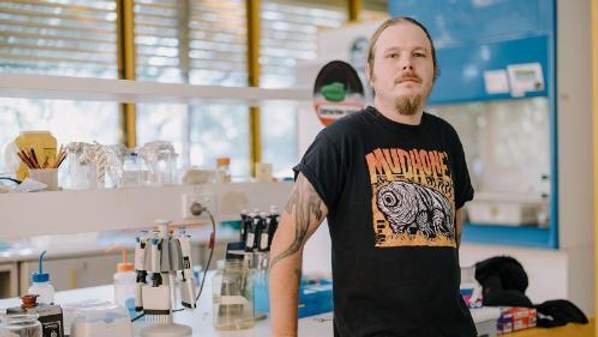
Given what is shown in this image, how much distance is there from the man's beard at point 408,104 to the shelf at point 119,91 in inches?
38.0

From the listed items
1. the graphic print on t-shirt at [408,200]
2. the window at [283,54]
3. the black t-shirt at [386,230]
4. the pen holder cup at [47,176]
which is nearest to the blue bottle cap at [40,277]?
the pen holder cup at [47,176]

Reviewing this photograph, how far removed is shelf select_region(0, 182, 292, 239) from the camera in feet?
6.96

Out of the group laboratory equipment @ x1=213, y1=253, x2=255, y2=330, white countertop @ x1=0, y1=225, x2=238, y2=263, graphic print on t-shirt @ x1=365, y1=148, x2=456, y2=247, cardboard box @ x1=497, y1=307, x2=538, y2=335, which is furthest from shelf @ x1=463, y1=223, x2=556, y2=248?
graphic print on t-shirt @ x1=365, y1=148, x2=456, y2=247

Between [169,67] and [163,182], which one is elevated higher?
[169,67]

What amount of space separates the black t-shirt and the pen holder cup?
905 mm

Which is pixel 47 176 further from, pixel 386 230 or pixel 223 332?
pixel 386 230

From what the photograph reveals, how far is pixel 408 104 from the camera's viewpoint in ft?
5.77

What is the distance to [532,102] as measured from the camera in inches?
156

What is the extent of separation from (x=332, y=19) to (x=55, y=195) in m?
4.28

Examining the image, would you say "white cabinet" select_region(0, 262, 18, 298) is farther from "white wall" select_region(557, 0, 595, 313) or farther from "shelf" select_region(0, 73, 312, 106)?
"white wall" select_region(557, 0, 595, 313)

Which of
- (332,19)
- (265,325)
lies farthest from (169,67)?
(265,325)

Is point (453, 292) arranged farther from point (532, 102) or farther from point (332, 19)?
point (332, 19)

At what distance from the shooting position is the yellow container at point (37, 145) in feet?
7.23

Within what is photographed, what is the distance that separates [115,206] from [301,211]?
0.86 m
